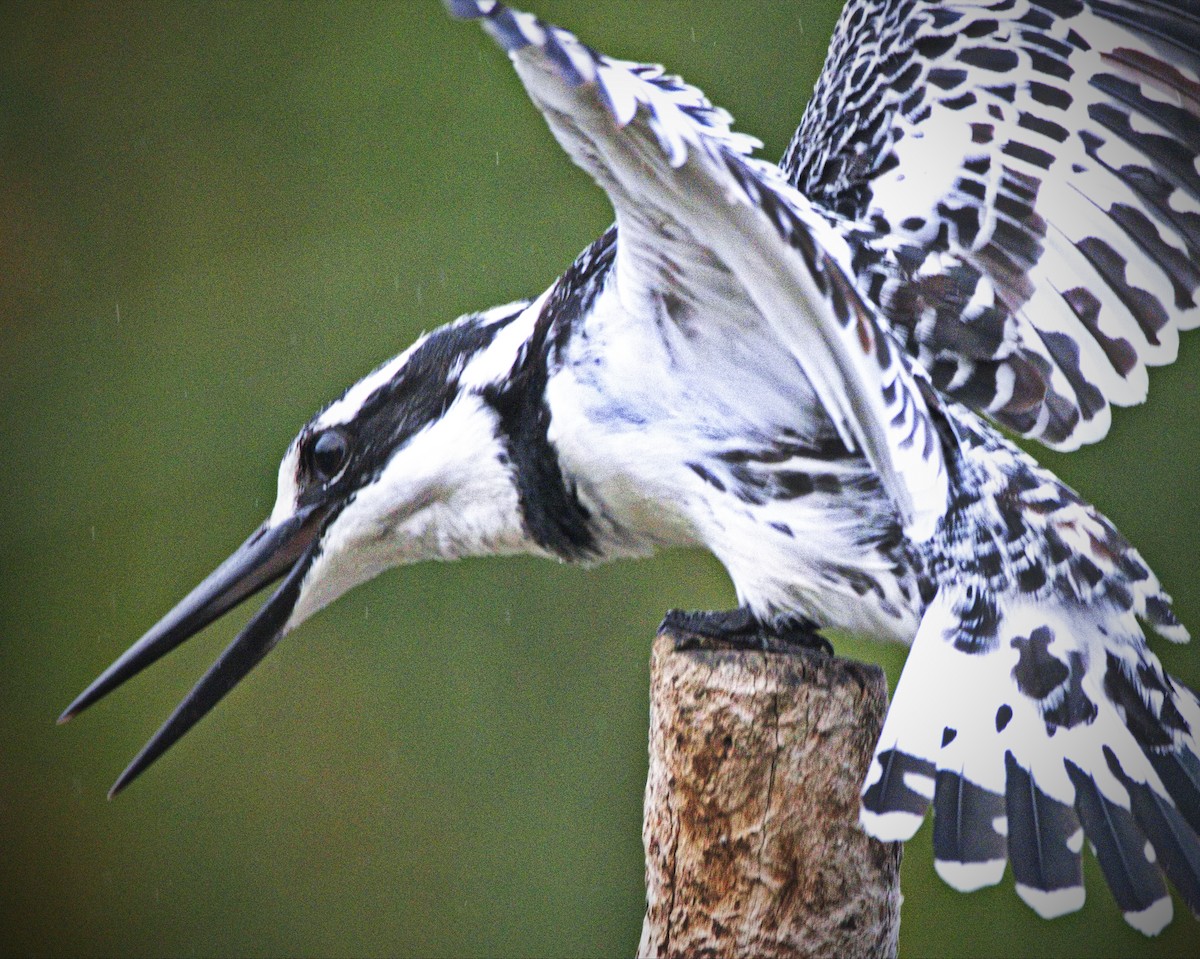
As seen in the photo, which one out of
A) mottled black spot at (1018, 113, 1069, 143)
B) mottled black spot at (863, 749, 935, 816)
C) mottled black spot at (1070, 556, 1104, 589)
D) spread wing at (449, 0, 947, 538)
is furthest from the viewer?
mottled black spot at (1018, 113, 1069, 143)

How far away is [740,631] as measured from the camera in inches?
46.9

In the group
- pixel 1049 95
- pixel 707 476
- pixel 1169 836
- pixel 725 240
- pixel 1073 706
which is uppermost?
pixel 725 240

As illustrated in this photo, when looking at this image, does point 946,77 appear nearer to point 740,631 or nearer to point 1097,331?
point 1097,331

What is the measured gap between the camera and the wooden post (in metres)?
1.04

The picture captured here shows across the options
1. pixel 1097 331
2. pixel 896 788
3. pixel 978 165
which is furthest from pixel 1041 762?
pixel 978 165

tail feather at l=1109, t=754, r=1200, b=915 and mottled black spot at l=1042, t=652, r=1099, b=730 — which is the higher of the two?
mottled black spot at l=1042, t=652, r=1099, b=730

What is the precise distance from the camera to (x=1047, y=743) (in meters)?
1.03

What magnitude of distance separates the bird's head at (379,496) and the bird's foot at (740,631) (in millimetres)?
182

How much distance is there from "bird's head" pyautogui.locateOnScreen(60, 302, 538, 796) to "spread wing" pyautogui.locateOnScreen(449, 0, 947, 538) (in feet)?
0.72

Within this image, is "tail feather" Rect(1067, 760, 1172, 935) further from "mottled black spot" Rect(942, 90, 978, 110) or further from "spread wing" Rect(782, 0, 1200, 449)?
"mottled black spot" Rect(942, 90, 978, 110)

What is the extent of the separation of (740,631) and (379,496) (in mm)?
382

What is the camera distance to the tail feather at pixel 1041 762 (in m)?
0.98

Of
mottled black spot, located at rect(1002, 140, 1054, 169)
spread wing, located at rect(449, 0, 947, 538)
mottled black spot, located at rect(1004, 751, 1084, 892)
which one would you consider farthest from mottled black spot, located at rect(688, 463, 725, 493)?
mottled black spot, located at rect(1002, 140, 1054, 169)

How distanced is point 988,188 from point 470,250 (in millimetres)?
1269
